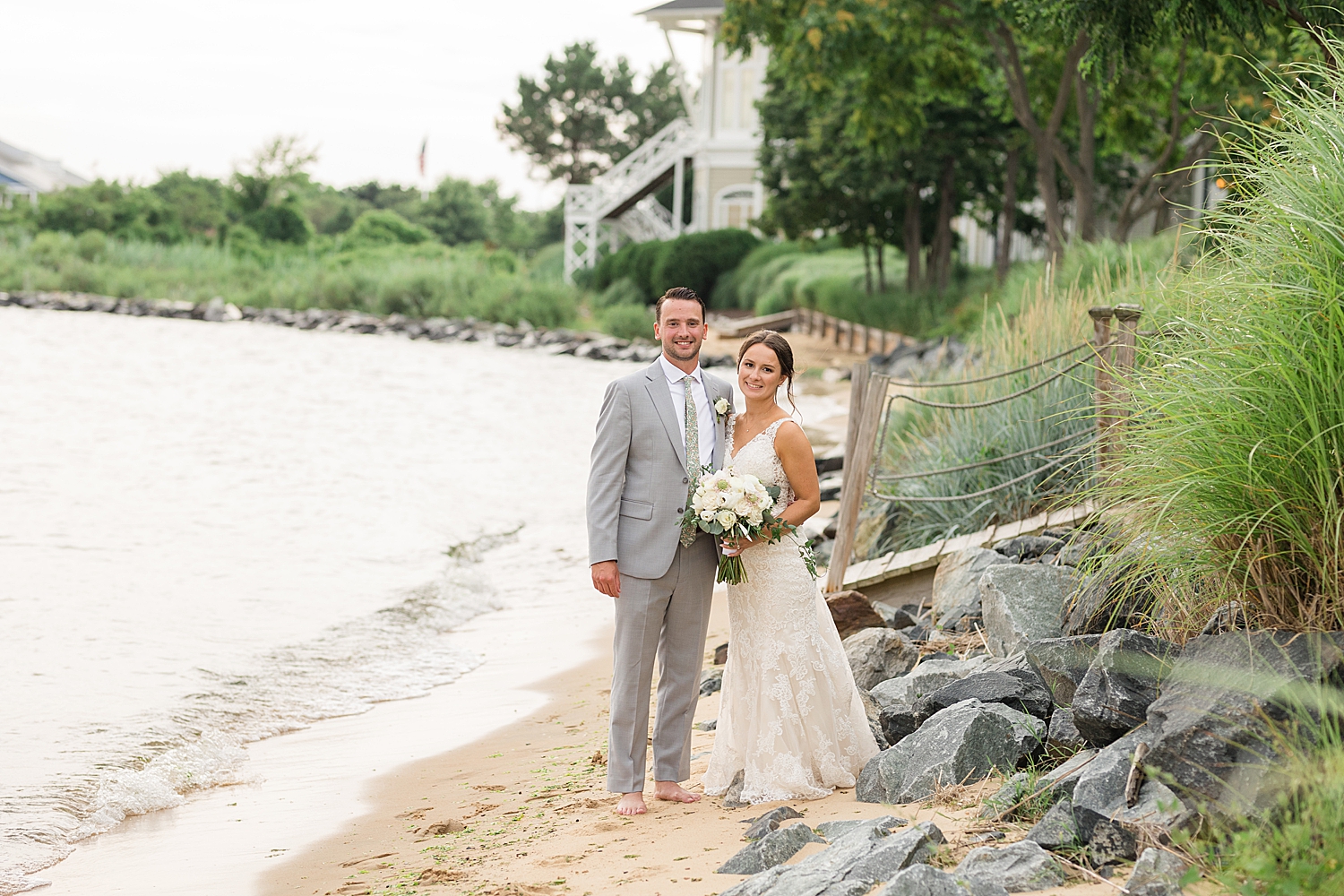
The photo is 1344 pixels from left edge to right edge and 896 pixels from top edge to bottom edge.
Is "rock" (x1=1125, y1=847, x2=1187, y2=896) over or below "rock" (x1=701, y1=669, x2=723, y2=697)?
over

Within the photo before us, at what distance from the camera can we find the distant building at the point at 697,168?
41.7 meters

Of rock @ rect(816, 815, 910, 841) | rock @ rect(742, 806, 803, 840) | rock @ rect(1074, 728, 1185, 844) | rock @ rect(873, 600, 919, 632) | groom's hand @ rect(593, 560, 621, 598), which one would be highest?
groom's hand @ rect(593, 560, 621, 598)

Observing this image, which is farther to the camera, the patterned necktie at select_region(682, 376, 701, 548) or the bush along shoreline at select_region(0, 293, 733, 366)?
the bush along shoreline at select_region(0, 293, 733, 366)

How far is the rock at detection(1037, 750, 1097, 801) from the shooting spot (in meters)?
3.72

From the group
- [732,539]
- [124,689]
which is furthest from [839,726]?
[124,689]

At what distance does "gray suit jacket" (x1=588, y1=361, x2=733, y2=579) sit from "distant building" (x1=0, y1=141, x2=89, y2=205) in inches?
3196

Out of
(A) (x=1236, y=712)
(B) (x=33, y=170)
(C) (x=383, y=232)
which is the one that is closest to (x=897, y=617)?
(A) (x=1236, y=712)

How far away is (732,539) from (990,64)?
51.3 feet

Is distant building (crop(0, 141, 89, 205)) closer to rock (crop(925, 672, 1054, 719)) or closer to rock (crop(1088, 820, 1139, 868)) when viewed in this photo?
rock (crop(925, 672, 1054, 719))

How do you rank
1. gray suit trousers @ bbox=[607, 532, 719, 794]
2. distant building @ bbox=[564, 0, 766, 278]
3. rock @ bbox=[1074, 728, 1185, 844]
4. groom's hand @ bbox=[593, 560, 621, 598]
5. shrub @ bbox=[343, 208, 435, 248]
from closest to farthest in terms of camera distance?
rock @ bbox=[1074, 728, 1185, 844] < groom's hand @ bbox=[593, 560, 621, 598] < gray suit trousers @ bbox=[607, 532, 719, 794] < distant building @ bbox=[564, 0, 766, 278] < shrub @ bbox=[343, 208, 435, 248]

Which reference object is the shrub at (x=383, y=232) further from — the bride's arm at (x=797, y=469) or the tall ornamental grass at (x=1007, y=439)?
the bride's arm at (x=797, y=469)

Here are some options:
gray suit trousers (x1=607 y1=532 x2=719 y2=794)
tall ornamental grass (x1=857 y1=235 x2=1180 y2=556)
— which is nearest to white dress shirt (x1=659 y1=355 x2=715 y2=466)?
gray suit trousers (x1=607 y1=532 x2=719 y2=794)

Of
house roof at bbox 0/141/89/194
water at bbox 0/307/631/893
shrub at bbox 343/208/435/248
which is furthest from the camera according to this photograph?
house roof at bbox 0/141/89/194

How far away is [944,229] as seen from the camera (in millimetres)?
25656
